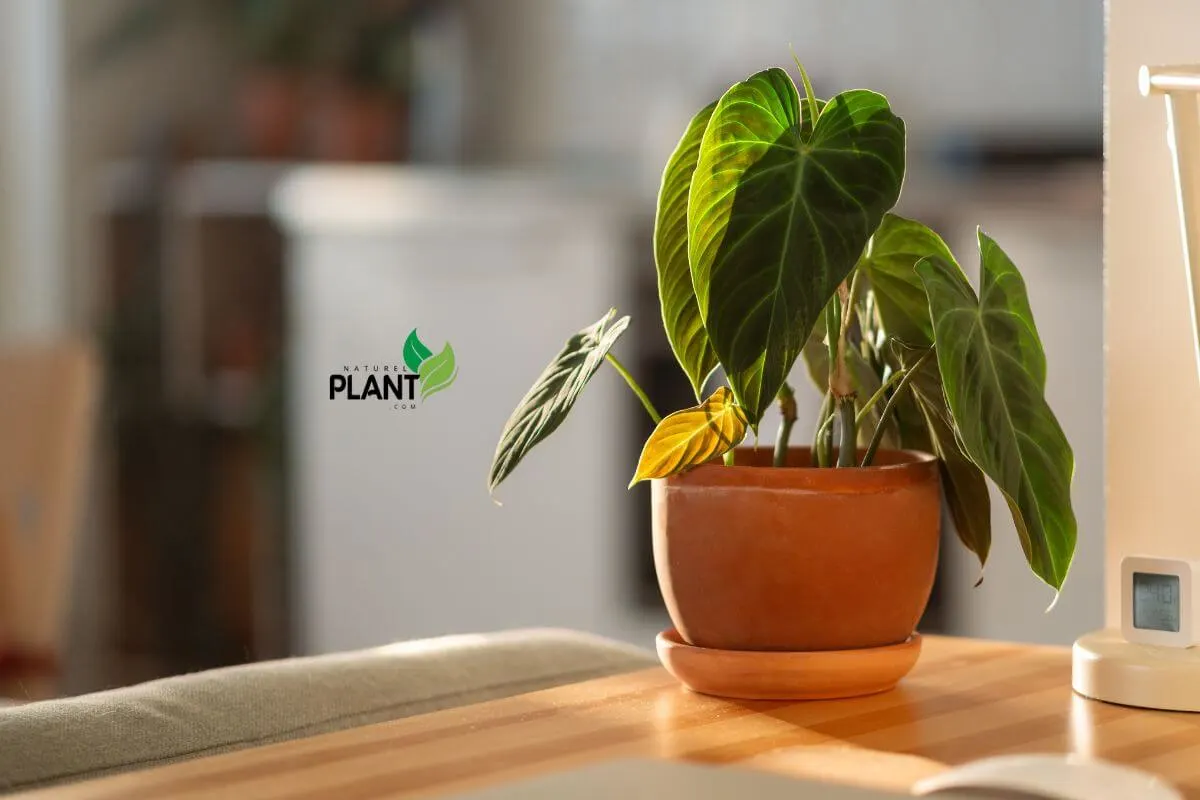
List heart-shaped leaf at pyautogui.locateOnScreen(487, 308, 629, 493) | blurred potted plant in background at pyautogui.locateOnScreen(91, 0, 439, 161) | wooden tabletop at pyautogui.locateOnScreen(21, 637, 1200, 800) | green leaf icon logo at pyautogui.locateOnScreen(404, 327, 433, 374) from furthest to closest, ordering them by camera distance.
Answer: blurred potted plant in background at pyautogui.locateOnScreen(91, 0, 439, 161) → green leaf icon logo at pyautogui.locateOnScreen(404, 327, 433, 374) → heart-shaped leaf at pyautogui.locateOnScreen(487, 308, 629, 493) → wooden tabletop at pyautogui.locateOnScreen(21, 637, 1200, 800)

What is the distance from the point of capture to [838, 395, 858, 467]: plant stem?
0.88 meters

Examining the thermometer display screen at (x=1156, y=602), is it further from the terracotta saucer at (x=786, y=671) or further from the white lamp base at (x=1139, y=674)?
the terracotta saucer at (x=786, y=671)

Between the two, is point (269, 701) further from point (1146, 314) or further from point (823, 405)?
point (1146, 314)

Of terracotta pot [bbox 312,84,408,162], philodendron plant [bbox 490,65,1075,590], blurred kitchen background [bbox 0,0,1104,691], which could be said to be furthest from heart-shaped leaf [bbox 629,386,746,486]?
terracotta pot [bbox 312,84,408,162]

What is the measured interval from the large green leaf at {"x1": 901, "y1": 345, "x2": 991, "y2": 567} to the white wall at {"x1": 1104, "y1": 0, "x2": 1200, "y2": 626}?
0.14 m

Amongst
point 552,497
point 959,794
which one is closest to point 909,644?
point 959,794

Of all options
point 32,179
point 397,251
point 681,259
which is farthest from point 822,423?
point 32,179

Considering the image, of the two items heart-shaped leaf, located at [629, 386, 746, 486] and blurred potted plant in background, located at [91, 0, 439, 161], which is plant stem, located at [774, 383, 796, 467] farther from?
blurred potted plant in background, located at [91, 0, 439, 161]

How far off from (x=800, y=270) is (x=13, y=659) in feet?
4.76

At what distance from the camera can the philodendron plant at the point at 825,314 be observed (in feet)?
2.46

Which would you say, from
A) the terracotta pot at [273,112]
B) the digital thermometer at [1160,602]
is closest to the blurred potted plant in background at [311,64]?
the terracotta pot at [273,112]

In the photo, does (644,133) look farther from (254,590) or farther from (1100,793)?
(1100,793)

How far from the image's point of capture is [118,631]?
344cm

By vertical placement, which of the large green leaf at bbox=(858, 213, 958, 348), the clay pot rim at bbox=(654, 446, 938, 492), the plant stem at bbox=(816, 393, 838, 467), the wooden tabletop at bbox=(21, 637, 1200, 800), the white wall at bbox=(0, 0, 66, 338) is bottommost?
the wooden tabletop at bbox=(21, 637, 1200, 800)
